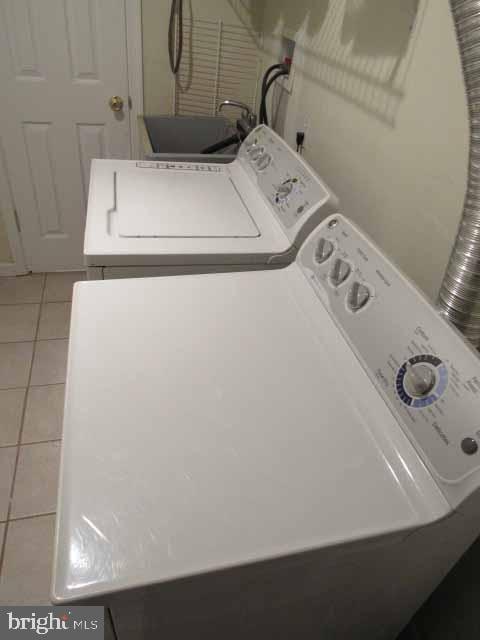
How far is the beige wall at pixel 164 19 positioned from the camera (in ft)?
6.88

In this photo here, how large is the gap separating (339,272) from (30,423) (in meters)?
1.46

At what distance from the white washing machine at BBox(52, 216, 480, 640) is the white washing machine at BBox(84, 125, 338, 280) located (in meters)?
0.24

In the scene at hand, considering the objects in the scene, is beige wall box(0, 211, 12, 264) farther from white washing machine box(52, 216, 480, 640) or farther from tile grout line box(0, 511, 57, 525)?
white washing machine box(52, 216, 480, 640)

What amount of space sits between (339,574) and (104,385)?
0.47 metres

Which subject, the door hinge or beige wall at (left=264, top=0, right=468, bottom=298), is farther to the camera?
the door hinge

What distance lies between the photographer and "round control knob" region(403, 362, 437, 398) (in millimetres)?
675

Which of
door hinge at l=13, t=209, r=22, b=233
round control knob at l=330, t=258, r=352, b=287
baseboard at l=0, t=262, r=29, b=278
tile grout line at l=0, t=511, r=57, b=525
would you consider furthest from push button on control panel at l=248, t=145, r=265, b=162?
baseboard at l=0, t=262, r=29, b=278

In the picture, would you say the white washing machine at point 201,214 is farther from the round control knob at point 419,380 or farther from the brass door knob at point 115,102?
the brass door knob at point 115,102

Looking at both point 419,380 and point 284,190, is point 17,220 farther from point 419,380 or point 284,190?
point 419,380

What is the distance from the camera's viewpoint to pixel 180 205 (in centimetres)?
136

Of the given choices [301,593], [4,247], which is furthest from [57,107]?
[301,593]

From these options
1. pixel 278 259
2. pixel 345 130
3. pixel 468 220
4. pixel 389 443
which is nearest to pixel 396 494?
pixel 389 443

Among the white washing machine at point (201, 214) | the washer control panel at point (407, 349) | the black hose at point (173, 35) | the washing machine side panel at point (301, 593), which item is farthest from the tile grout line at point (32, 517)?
the black hose at point (173, 35)

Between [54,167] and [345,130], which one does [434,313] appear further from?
[54,167]
